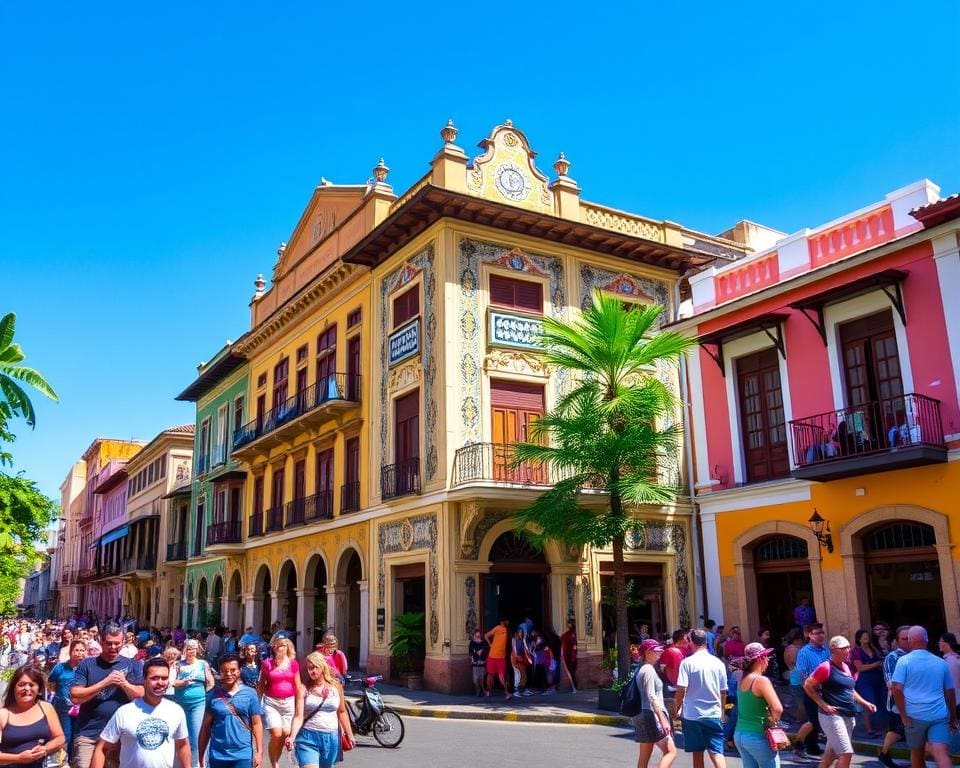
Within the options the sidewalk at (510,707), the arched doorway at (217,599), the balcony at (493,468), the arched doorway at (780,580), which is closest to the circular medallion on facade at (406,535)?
the balcony at (493,468)

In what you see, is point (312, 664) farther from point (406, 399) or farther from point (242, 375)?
point (242, 375)

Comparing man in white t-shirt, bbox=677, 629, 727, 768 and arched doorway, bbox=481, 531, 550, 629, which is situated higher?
arched doorway, bbox=481, 531, 550, 629

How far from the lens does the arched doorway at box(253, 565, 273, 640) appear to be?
1254 inches

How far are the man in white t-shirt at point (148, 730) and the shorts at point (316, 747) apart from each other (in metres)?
2.02

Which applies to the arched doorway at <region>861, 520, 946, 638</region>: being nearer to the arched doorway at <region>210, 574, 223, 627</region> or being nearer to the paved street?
the paved street

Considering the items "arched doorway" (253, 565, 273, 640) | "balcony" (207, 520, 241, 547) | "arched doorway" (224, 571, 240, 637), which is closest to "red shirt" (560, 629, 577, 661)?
"arched doorway" (253, 565, 273, 640)

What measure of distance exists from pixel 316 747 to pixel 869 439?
12177 millimetres

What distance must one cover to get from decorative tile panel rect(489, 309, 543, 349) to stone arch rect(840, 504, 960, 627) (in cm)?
809

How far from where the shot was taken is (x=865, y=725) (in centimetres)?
1297

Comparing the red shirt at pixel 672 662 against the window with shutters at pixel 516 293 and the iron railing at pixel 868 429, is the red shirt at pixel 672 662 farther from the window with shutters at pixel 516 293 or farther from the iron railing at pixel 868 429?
the window with shutters at pixel 516 293

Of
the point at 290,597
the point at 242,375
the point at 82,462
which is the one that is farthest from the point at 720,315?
the point at 82,462

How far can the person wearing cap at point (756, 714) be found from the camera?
25.9ft

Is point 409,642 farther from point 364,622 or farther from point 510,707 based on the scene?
point 510,707

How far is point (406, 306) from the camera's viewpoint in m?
23.3
